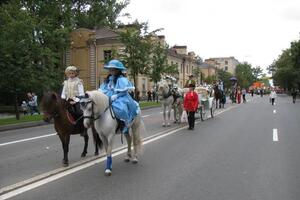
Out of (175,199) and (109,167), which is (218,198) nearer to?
(175,199)

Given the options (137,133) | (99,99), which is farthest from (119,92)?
(137,133)

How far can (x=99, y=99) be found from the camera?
8898 mm

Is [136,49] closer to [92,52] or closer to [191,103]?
[92,52]

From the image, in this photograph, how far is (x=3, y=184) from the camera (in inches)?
317

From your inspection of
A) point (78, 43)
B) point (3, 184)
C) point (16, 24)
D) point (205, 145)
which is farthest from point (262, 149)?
point (78, 43)

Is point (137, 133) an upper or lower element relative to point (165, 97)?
lower

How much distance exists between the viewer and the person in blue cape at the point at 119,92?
360 inches

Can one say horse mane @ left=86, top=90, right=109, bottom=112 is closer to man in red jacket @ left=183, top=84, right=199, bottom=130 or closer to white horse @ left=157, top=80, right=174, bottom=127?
man in red jacket @ left=183, top=84, right=199, bottom=130

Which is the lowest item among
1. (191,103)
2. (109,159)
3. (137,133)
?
(109,159)

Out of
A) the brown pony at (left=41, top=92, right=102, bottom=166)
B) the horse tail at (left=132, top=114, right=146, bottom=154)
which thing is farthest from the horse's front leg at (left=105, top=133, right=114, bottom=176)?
the horse tail at (left=132, top=114, right=146, bottom=154)

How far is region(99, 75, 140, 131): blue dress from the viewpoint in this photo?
9141 mm

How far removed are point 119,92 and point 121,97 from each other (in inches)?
4.8

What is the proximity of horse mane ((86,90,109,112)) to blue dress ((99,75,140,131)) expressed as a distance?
231 millimetres

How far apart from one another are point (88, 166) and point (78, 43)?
2178 inches
